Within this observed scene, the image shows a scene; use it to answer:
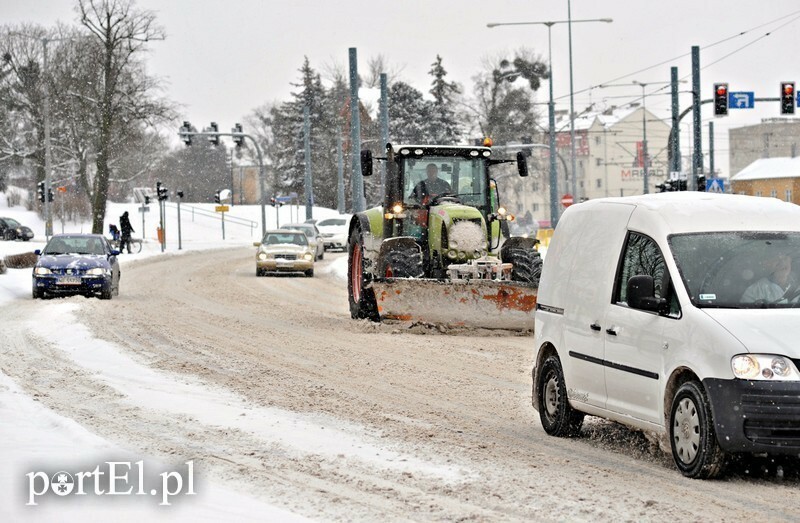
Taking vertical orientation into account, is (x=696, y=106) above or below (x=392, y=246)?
above

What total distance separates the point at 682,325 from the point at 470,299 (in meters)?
10.2

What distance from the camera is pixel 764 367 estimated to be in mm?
7234

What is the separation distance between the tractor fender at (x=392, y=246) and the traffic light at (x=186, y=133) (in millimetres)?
29860

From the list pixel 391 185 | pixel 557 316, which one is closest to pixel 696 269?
pixel 557 316

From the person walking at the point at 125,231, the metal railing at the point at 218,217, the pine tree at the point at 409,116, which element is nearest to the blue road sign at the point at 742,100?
the person walking at the point at 125,231

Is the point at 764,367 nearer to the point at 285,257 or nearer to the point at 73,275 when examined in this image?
the point at 73,275

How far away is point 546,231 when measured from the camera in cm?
4878

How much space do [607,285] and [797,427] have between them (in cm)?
204

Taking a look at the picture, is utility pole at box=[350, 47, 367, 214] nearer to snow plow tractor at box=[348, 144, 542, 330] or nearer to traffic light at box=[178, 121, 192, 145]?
traffic light at box=[178, 121, 192, 145]

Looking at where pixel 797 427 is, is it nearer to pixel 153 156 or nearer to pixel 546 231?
pixel 546 231

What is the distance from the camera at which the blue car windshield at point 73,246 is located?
1041 inches

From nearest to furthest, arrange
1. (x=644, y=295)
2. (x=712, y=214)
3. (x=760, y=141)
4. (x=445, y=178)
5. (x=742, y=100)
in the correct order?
(x=644, y=295)
(x=712, y=214)
(x=445, y=178)
(x=742, y=100)
(x=760, y=141)

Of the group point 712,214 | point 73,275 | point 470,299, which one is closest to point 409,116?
point 73,275

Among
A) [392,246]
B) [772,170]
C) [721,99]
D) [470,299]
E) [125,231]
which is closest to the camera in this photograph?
[470,299]
